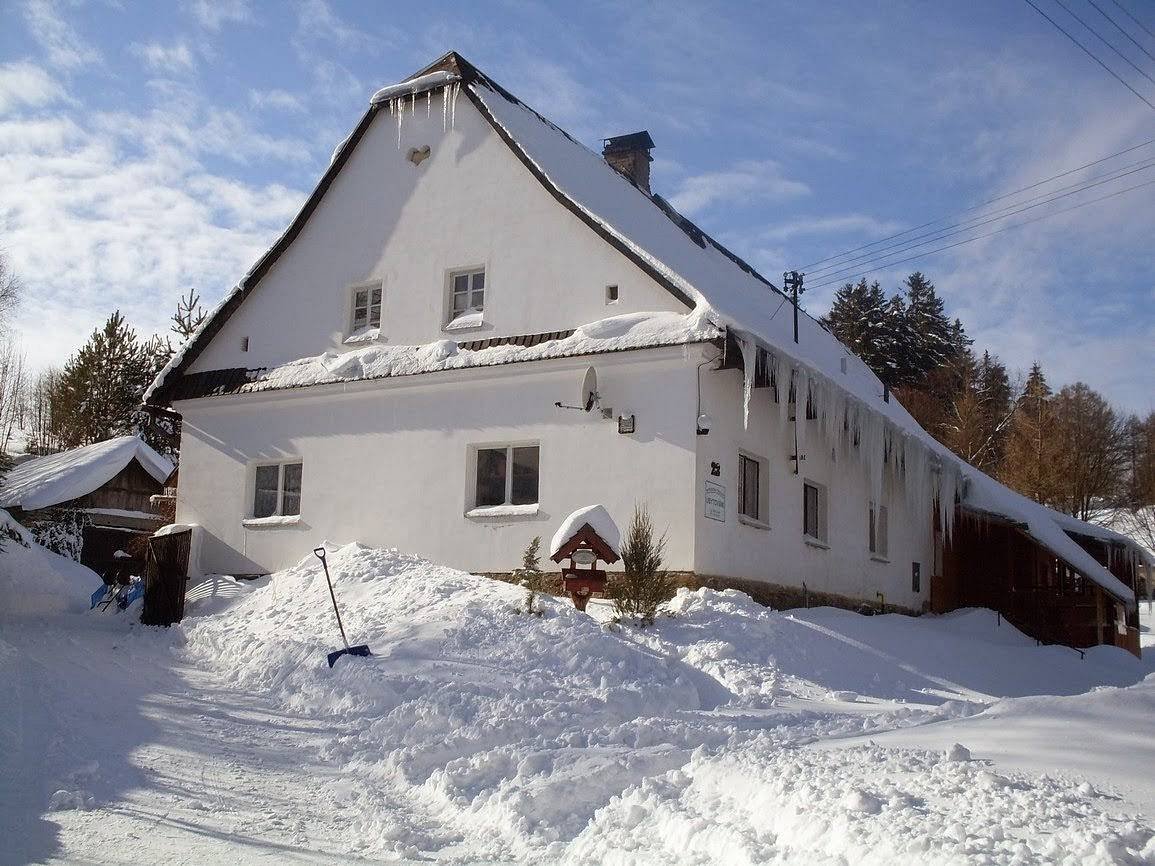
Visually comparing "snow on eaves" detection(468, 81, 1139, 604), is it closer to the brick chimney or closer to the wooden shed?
the brick chimney

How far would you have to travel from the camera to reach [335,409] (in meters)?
16.2

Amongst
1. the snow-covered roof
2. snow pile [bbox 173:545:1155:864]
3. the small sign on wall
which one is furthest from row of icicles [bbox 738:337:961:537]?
the snow-covered roof

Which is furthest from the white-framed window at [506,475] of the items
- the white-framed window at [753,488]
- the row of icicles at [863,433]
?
the row of icicles at [863,433]

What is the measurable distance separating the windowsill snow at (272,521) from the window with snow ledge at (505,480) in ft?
10.2

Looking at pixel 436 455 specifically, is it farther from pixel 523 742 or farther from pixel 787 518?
pixel 523 742

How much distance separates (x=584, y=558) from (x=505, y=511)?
2.62 m

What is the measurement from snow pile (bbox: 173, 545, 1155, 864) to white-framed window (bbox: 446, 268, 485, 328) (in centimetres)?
366

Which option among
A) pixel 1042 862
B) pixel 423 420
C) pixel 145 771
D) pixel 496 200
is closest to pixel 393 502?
pixel 423 420

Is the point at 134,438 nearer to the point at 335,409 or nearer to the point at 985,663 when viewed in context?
the point at 335,409

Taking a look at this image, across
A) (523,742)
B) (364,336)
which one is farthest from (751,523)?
(523,742)

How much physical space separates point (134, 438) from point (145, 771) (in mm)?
20417

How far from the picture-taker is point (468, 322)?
1556 centimetres

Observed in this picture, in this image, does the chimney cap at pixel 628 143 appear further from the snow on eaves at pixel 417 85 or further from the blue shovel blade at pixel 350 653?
the blue shovel blade at pixel 350 653

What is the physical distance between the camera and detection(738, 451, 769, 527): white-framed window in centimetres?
1466
